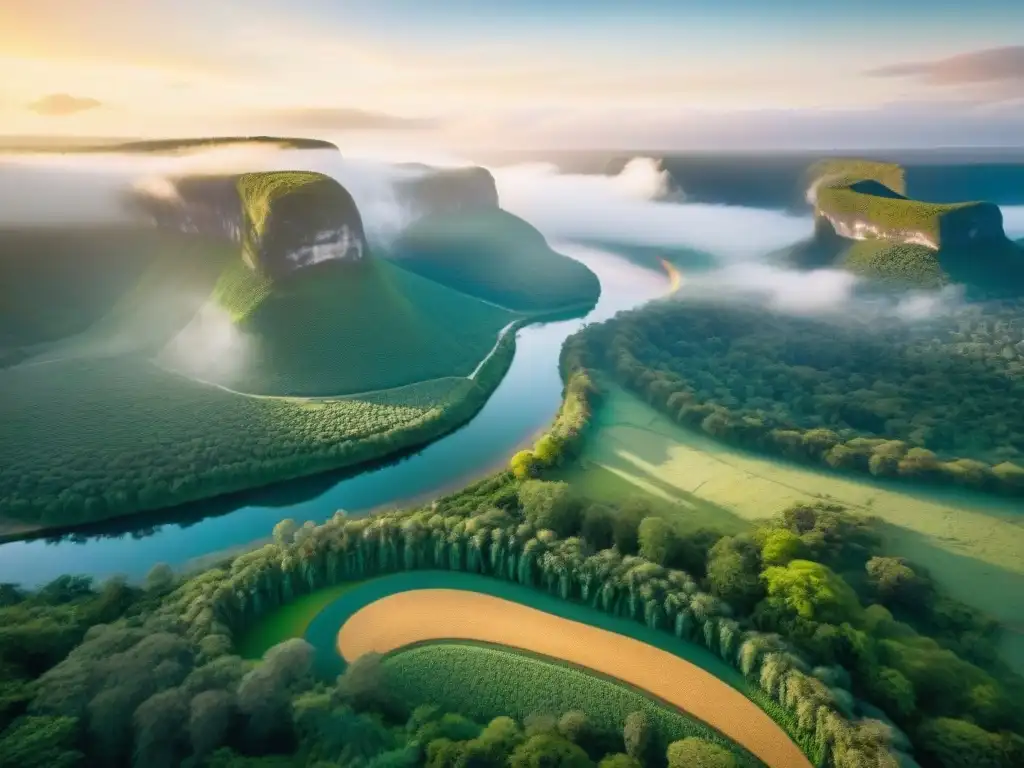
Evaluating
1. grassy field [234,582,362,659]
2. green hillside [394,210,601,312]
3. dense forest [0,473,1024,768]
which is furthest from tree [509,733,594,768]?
green hillside [394,210,601,312]

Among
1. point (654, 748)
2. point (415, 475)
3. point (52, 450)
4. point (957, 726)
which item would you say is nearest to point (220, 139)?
point (52, 450)

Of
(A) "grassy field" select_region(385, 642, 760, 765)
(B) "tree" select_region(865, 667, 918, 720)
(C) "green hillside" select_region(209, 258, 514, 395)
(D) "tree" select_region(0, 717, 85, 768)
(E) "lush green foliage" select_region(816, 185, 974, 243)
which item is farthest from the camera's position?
(E) "lush green foliage" select_region(816, 185, 974, 243)

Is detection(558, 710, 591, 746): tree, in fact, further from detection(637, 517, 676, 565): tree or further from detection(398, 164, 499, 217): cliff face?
detection(398, 164, 499, 217): cliff face

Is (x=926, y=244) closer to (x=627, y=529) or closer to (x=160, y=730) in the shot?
(x=627, y=529)

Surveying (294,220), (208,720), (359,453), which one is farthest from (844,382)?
(208,720)

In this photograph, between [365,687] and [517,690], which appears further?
[517,690]

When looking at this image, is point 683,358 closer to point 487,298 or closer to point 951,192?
point 487,298
